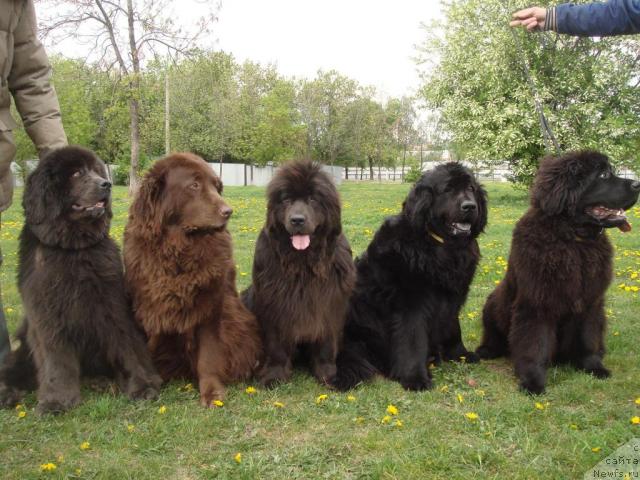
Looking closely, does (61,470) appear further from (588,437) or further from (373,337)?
(588,437)

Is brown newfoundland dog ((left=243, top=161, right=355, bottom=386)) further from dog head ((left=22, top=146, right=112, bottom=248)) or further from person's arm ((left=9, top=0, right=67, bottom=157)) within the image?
person's arm ((left=9, top=0, right=67, bottom=157))

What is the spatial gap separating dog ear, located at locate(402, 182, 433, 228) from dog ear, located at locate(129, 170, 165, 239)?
189 centimetres

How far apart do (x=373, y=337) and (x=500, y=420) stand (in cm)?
131

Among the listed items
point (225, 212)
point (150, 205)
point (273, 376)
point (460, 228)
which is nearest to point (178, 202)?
point (150, 205)

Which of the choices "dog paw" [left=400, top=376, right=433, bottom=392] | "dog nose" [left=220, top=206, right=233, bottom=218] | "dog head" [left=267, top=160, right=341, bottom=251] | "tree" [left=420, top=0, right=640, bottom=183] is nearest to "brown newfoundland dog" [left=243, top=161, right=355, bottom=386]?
"dog head" [left=267, top=160, right=341, bottom=251]

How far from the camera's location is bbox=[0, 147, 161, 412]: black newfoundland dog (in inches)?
134

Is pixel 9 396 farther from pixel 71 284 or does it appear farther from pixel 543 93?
pixel 543 93

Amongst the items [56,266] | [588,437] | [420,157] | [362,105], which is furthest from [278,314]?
[420,157]

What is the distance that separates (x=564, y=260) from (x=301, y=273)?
1.87 meters

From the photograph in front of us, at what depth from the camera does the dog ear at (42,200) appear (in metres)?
3.38

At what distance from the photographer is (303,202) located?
12.6 ft

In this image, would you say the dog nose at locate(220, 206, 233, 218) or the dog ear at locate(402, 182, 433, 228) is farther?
the dog ear at locate(402, 182, 433, 228)

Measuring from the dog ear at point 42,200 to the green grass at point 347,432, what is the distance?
4.21ft

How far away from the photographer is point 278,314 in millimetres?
3980
